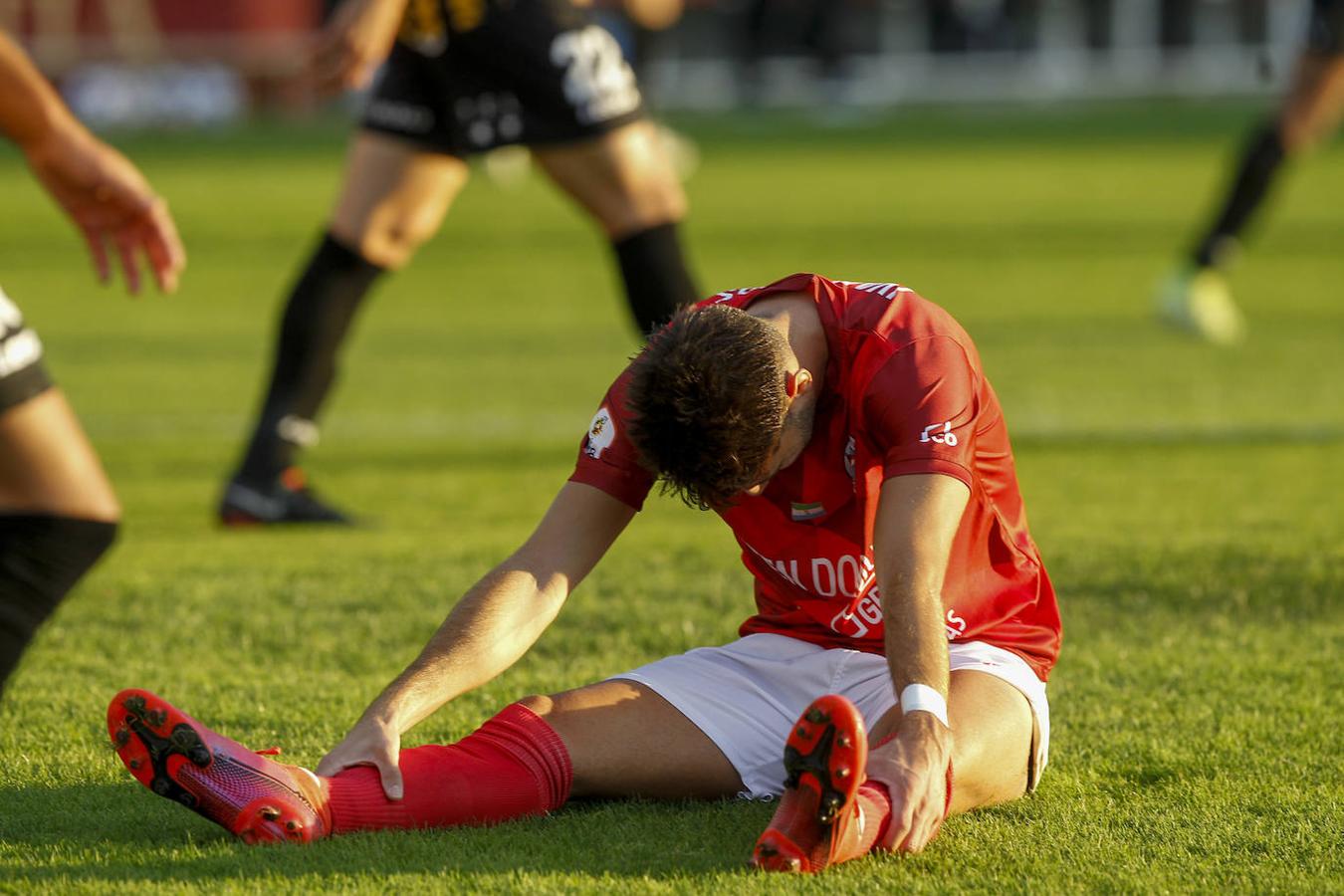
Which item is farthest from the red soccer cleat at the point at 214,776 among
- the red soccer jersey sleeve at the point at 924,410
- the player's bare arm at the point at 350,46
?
the player's bare arm at the point at 350,46

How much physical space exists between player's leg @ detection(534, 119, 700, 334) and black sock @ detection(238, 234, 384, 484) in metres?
0.73

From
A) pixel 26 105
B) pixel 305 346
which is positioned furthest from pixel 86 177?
pixel 305 346

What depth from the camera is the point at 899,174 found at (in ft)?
74.7

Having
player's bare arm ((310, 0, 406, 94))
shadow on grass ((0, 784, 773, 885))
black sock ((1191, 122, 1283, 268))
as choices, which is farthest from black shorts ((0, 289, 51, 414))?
black sock ((1191, 122, 1283, 268))

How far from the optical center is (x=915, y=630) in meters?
3.12

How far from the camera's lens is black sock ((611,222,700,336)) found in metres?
6.21

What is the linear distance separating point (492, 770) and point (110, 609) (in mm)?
2113

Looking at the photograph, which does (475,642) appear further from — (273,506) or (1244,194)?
(1244,194)

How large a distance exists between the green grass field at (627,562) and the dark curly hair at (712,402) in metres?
0.62

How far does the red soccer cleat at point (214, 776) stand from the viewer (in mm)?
3059

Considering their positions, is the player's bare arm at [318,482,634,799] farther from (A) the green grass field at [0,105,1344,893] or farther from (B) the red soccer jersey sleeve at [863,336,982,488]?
(B) the red soccer jersey sleeve at [863,336,982,488]

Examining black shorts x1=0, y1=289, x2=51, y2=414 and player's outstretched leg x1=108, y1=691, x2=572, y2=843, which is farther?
player's outstretched leg x1=108, y1=691, x2=572, y2=843

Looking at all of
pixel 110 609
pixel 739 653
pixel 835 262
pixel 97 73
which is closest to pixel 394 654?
→ pixel 110 609

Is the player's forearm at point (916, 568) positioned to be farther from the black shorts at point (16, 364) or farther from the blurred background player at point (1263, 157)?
the blurred background player at point (1263, 157)
